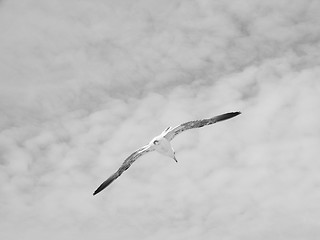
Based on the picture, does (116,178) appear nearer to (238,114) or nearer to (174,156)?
(174,156)

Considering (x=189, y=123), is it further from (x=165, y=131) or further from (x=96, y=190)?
(x=96, y=190)

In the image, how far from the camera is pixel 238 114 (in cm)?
4512

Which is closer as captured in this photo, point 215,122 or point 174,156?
point 215,122

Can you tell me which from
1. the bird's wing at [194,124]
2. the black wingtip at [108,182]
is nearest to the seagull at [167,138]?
the bird's wing at [194,124]

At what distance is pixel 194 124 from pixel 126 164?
8187mm

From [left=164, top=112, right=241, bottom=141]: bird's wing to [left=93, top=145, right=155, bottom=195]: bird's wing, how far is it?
7.62 feet

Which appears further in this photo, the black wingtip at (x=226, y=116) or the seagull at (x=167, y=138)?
the black wingtip at (x=226, y=116)

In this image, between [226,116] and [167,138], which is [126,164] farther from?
[226,116]

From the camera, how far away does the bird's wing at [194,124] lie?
4456 cm

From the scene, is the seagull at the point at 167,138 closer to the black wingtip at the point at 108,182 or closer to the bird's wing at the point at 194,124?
the bird's wing at the point at 194,124

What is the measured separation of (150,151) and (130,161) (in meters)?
2.71

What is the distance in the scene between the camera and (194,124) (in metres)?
45.0

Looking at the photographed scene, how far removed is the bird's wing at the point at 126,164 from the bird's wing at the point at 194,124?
232 centimetres

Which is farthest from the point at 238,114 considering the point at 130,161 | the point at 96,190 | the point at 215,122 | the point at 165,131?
the point at 96,190
